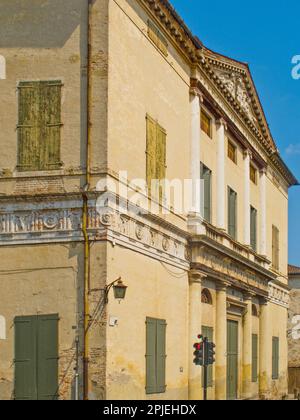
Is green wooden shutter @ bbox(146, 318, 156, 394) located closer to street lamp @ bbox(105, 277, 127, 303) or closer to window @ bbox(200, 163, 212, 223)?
street lamp @ bbox(105, 277, 127, 303)

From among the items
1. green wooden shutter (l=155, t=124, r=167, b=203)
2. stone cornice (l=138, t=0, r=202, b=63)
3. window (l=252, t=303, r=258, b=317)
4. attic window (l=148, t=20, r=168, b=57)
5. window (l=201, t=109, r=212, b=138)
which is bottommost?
window (l=252, t=303, r=258, b=317)

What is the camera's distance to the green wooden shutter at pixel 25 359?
23938mm

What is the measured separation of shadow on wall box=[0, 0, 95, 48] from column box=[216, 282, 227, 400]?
46.5 ft

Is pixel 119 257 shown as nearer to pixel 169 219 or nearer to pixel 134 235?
pixel 134 235

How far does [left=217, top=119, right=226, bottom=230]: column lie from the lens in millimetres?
36625

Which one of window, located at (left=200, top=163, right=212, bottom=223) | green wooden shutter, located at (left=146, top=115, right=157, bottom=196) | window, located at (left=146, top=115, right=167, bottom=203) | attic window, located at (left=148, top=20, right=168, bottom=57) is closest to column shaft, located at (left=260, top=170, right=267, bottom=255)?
window, located at (left=200, top=163, right=212, bottom=223)

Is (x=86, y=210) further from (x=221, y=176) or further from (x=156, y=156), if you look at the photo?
(x=221, y=176)

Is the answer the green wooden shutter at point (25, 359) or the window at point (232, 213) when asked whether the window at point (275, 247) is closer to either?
the window at point (232, 213)

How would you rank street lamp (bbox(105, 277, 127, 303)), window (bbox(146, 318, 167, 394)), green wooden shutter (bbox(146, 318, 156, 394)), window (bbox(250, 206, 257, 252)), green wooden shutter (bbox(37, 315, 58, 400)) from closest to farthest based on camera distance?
green wooden shutter (bbox(37, 315, 58, 400))
street lamp (bbox(105, 277, 127, 303))
green wooden shutter (bbox(146, 318, 156, 394))
window (bbox(146, 318, 167, 394))
window (bbox(250, 206, 257, 252))

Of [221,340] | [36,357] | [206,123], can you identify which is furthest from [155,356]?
[206,123]

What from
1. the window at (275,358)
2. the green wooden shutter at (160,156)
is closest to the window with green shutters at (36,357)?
the green wooden shutter at (160,156)

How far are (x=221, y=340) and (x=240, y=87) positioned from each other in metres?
12.6

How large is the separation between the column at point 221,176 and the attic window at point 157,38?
7.44m

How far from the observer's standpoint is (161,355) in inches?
1117
